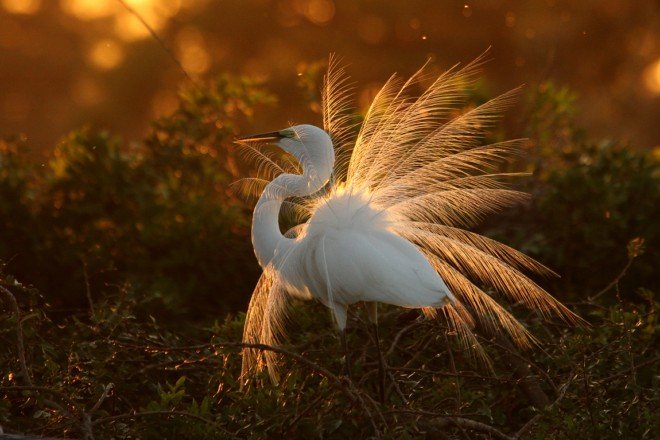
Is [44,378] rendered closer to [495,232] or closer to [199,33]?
[495,232]

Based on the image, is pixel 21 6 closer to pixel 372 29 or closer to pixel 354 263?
pixel 372 29

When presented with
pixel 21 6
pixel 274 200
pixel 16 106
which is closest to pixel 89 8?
pixel 21 6

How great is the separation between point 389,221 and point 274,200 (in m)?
0.41

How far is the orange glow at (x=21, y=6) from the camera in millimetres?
11008

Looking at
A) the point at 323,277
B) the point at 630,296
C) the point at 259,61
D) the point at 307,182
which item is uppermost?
the point at 259,61

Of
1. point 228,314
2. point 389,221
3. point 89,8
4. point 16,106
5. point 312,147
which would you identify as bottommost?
point 228,314

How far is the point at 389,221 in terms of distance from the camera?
3701 millimetres

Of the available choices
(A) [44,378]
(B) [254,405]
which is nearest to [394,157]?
(B) [254,405]

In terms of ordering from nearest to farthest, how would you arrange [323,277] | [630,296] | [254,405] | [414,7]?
1. [254,405]
2. [323,277]
3. [630,296]
4. [414,7]

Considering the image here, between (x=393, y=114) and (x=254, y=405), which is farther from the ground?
(x=393, y=114)

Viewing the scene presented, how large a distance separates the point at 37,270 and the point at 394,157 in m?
2.33

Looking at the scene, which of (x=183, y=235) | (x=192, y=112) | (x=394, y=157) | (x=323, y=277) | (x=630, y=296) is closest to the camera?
(x=323, y=277)

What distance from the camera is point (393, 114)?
12.6ft

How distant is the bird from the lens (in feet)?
11.4
